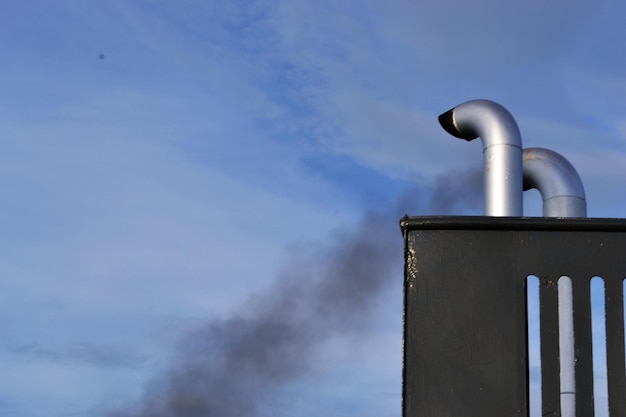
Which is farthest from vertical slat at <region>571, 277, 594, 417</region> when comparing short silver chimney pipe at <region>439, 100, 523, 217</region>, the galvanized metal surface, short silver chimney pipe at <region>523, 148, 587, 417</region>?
short silver chimney pipe at <region>523, 148, 587, 417</region>

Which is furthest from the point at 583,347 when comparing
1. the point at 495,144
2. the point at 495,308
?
the point at 495,144

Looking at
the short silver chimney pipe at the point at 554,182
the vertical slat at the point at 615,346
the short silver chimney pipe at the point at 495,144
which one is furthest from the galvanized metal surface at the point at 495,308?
the short silver chimney pipe at the point at 554,182

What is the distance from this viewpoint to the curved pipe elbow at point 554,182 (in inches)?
304

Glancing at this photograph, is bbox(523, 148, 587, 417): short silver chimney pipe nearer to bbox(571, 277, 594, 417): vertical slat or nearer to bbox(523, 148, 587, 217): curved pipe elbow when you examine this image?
bbox(523, 148, 587, 217): curved pipe elbow

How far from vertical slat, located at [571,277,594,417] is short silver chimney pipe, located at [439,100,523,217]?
3088 mm

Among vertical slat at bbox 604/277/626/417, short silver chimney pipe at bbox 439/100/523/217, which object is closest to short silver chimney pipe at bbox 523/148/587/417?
short silver chimney pipe at bbox 439/100/523/217

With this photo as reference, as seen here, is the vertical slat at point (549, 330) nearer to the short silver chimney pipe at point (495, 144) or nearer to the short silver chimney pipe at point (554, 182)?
the short silver chimney pipe at point (495, 144)

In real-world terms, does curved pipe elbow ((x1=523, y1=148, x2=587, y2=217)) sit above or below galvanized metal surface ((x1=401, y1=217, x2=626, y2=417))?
above

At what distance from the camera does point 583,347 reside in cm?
425

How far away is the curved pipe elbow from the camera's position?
7727 millimetres

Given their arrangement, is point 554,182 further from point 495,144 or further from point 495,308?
point 495,308

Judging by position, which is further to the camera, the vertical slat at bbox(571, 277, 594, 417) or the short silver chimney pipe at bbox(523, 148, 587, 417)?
the short silver chimney pipe at bbox(523, 148, 587, 417)

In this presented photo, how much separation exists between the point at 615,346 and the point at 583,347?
139 mm

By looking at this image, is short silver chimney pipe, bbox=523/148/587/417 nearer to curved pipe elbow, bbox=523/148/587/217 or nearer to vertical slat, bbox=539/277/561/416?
curved pipe elbow, bbox=523/148/587/217
